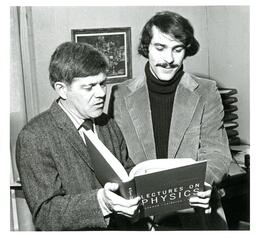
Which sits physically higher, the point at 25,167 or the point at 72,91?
the point at 72,91

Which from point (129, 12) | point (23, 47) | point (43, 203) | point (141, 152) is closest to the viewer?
point (43, 203)

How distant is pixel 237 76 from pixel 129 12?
77 centimetres

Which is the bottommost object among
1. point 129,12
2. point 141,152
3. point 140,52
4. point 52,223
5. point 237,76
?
point 52,223

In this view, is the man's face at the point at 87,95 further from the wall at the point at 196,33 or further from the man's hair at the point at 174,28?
the wall at the point at 196,33

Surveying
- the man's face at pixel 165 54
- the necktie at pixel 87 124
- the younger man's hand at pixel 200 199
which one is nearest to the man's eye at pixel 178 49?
the man's face at pixel 165 54

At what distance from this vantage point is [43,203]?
109 cm

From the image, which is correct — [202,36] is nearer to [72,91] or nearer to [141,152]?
[141,152]

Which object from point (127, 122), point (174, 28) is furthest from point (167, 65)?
point (127, 122)

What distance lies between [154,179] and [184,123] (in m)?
0.45

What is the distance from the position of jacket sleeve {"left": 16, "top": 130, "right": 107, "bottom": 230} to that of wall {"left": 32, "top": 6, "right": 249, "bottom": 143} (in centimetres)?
77

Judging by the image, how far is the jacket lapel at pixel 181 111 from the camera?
1.44 meters

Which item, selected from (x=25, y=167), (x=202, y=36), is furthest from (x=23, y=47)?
(x=202, y=36)

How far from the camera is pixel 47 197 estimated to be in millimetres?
1088
